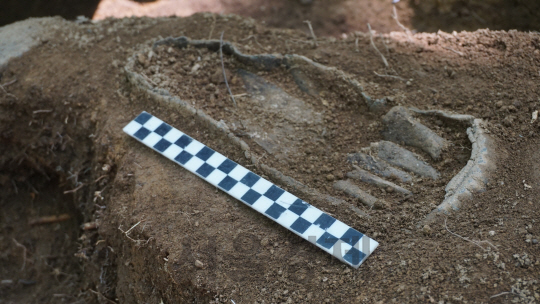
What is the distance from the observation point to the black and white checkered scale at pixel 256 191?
7.56 feet

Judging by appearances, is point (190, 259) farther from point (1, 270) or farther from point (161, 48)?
point (1, 270)

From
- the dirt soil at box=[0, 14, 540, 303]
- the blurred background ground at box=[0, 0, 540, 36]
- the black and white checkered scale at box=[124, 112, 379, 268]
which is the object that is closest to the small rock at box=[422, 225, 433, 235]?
the dirt soil at box=[0, 14, 540, 303]

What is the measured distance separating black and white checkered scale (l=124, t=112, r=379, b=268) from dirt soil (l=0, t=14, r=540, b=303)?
0.20 feet

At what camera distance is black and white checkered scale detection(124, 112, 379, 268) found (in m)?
2.30

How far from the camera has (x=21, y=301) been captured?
325 centimetres

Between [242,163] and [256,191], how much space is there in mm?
246

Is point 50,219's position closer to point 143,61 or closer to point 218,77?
point 143,61

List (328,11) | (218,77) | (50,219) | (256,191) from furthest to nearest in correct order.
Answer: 1. (328,11)
2. (50,219)
3. (218,77)
4. (256,191)

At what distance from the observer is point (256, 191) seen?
257 centimetres

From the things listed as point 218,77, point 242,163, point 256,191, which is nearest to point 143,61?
point 218,77

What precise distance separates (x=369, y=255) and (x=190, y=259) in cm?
88

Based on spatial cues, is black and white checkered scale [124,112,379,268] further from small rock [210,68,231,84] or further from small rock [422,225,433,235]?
small rock [210,68,231,84]

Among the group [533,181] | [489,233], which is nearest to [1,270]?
[489,233]

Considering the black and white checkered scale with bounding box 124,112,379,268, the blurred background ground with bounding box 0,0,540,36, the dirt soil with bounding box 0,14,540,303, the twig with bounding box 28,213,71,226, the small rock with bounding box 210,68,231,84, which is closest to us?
the dirt soil with bounding box 0,14,540,303
